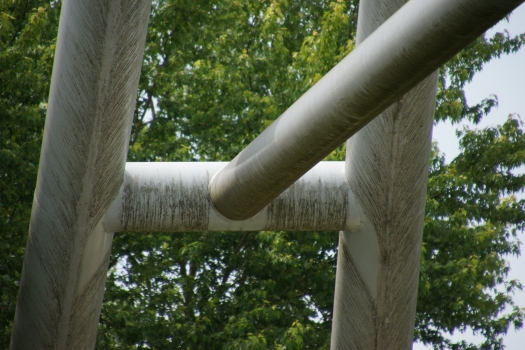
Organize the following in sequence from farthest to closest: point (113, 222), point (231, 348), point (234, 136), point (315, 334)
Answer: point (234, 136) < point (315, 334) < point (231, 348) < point (113, 222)

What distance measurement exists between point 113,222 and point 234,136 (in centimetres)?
881

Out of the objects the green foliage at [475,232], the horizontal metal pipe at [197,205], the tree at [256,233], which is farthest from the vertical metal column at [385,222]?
the green foliage at [475,232]

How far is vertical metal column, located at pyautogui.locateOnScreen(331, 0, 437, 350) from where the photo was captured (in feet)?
14.8

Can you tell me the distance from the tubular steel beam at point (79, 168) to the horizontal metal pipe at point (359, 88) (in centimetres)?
69

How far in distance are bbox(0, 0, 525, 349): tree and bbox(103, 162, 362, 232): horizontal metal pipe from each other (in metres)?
5.31

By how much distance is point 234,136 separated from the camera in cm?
1333

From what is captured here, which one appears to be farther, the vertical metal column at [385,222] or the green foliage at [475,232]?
the green foliage at [475,232]

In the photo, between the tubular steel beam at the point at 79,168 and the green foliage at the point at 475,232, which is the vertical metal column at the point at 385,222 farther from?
the green foliage at the point at 475,232

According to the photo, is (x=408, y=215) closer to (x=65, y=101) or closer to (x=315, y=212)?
(x=315, y=212)

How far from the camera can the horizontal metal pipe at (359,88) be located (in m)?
2.50

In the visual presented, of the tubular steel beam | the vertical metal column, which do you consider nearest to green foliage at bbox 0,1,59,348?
the tubular steel beam

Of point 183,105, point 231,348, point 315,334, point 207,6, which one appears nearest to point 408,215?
point 231,348

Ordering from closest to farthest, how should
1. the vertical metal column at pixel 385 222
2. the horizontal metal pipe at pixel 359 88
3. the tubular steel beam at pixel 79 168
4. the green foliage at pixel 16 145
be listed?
the horizontal metal pipe at pixel 359 88
the tubular steel beam at pixel 79 168
the vertical metal column at pixel 385 222
the green foliage at pixel 16 145

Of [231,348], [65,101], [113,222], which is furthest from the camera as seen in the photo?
[231,348]
